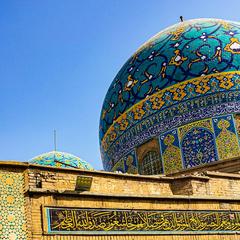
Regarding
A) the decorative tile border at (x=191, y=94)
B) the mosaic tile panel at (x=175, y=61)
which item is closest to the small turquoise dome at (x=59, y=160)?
the mosaic tile panel at (x=175, y=61)

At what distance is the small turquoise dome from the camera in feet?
53.3

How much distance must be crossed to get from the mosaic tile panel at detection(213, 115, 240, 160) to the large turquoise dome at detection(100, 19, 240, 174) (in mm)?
22

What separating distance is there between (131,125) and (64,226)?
680 cm

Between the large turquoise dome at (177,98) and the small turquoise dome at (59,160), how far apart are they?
2.71m

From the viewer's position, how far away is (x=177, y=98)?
40.6 feet

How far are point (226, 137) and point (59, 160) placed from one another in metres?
6.39

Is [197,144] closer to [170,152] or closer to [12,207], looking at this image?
[170,152]

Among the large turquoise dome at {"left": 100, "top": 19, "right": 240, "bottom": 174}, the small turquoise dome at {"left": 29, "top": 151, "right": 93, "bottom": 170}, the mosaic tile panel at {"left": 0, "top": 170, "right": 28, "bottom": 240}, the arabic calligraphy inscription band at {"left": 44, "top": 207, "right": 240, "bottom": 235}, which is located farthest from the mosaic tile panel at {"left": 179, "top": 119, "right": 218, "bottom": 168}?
the mosaic tile panel at {"left": 0, "top": 170, "right": 28, "bottom": 240}

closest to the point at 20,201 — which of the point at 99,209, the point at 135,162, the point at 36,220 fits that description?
the point at 36,220

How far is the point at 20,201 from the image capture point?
641 centimetres

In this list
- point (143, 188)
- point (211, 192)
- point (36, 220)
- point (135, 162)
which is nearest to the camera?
point (36, 220)

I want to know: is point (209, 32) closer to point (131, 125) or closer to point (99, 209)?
point (131, 125)

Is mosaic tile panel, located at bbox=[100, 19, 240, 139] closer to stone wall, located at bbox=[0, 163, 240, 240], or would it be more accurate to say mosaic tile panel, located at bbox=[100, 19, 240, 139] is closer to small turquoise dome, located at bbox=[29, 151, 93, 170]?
small turquoise dome, located at bbox=[29, 151, 93, 170]

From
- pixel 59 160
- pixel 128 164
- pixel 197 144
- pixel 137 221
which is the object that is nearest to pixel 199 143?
pixel 197 144
